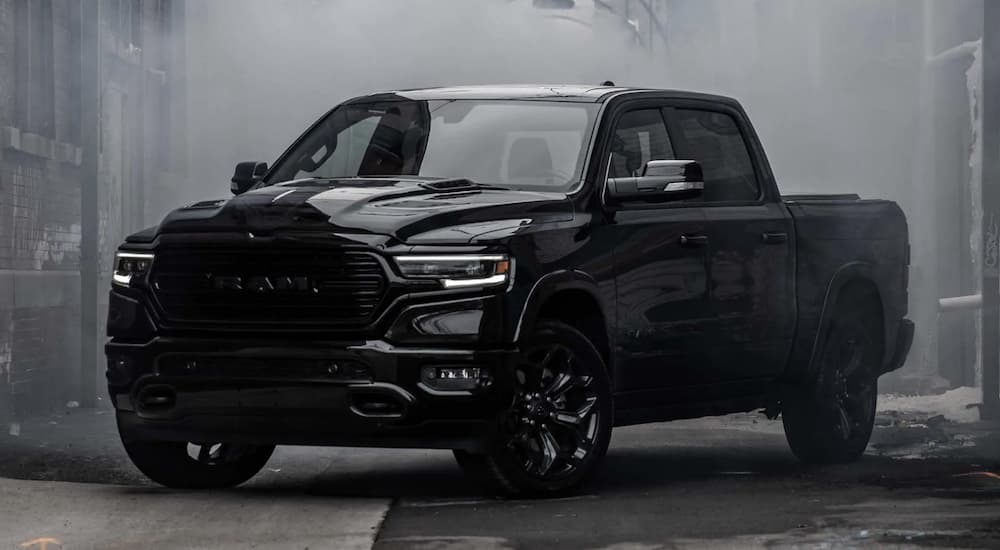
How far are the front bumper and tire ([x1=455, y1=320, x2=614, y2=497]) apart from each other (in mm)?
170

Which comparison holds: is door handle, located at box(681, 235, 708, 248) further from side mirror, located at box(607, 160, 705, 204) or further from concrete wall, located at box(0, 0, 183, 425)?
concrete wall, located at box(0, 0, 183, 425)

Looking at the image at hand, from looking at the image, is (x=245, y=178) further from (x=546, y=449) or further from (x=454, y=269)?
(x=546, y=449)

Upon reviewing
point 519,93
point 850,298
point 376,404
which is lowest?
point 376,404

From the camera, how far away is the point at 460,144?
9125mm

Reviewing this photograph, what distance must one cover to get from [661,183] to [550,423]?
1.20 meters

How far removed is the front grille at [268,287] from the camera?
7.99 metres

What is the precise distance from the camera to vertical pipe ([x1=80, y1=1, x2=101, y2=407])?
1585 centimetres

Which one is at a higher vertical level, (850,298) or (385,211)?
(385,211)

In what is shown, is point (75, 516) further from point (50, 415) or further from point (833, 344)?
point (50, 415)

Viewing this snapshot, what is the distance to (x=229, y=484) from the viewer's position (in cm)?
911

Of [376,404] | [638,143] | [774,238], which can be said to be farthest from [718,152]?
[376,404]

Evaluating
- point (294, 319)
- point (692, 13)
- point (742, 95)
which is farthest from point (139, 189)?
point (294, 319)

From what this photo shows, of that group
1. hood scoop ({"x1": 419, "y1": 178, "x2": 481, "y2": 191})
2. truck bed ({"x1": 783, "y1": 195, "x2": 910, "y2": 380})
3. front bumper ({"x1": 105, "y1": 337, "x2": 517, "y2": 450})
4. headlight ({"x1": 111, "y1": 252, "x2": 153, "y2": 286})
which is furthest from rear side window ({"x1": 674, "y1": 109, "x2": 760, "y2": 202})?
headlight ({"x1": 111, "y1": 252, "x2": 153, "y2": 286})

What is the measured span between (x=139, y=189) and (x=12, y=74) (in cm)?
518
